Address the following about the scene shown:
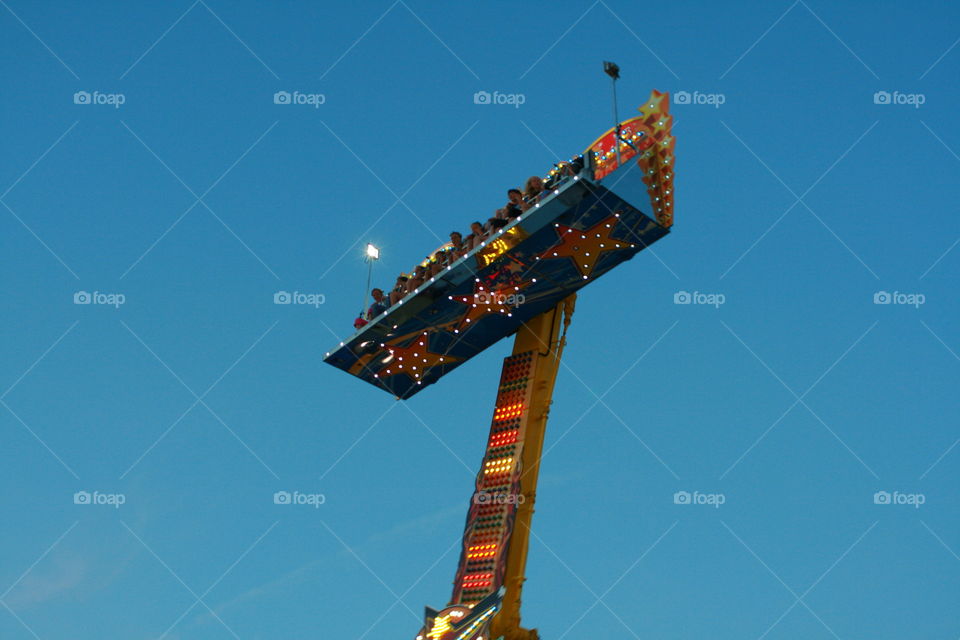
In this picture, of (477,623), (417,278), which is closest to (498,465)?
(477,623)

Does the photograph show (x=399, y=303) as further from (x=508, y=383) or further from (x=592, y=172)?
(x=592, y=172)

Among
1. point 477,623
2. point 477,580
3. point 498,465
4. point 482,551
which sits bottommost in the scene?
point 477,623

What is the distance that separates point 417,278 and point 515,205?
4.26 m

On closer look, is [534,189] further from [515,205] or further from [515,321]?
[515,321]

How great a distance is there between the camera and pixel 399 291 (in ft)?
105

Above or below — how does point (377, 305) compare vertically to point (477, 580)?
above

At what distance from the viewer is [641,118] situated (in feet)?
93.4

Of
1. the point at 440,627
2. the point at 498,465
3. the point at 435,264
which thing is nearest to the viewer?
the point at 440,627

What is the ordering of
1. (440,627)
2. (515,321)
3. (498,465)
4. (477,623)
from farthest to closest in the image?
(515,321) → (498,465) → (440,627) → (477,623)

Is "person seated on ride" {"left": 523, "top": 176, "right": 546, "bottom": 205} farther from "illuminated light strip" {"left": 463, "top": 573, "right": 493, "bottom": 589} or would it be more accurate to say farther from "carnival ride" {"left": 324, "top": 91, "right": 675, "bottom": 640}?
"illuminated light strip" {"left": 463, "top": 573, "right": 493, "bottom": 589}

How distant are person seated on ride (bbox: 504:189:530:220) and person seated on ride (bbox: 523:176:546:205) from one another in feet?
0.77

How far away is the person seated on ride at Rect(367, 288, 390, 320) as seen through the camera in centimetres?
3247

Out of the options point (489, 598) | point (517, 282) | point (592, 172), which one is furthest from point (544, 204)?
point (489, 598)

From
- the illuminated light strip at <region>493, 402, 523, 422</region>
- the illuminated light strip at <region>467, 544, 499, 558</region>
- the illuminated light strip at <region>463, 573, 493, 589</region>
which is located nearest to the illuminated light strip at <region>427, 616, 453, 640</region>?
the illuminated light strip at <region>463, 573, 493, 589</region>
